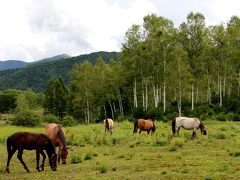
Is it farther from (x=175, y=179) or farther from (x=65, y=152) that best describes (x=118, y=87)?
(x=175, y=179)

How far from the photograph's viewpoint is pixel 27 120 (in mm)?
60344

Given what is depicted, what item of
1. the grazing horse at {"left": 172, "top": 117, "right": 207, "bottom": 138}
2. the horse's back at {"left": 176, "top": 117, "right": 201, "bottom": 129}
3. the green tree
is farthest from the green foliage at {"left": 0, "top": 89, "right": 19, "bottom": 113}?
the horse's back at {"left": 176, "top": 117, "right": 201, "bottom": 129}

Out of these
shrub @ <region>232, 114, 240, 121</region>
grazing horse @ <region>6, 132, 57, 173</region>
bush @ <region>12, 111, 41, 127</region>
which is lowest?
bush @ <region>12, 111, 41, 127</region>

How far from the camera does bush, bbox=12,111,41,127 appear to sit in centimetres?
6006

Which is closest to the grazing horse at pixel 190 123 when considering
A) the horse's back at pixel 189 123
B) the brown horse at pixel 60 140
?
the horse's back at pixel 189 123

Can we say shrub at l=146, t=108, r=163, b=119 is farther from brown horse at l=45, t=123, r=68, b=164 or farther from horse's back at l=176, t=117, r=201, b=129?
brown horse at l=45, t=123, r=68, b=164

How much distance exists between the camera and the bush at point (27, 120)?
2365 inches

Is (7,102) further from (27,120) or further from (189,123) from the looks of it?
(189,123)

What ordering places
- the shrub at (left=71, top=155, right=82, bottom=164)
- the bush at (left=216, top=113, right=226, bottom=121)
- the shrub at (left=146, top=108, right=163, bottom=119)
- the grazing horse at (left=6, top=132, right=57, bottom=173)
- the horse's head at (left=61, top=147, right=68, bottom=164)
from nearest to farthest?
the grazing horse at (left=6, top=132, right=57, bottom=173) → the horse's head at (left=61, top=147, right=68, bottom=164) → the shrub at (left=71, top=155, right=82, bottom=164) → the bush at (left=216, top=113, right=226, bottom=121) → the shrub at (left=146, top=108, right=163, bottom=119)

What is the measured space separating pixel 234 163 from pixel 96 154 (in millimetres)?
7966

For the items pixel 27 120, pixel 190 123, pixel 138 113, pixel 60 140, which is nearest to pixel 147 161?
pixel 60 140

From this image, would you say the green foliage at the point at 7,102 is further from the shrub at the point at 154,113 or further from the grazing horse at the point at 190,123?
the grazing horse at the point at 190,123

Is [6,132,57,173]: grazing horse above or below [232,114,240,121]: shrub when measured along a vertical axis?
above

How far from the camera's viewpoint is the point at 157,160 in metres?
18.9
